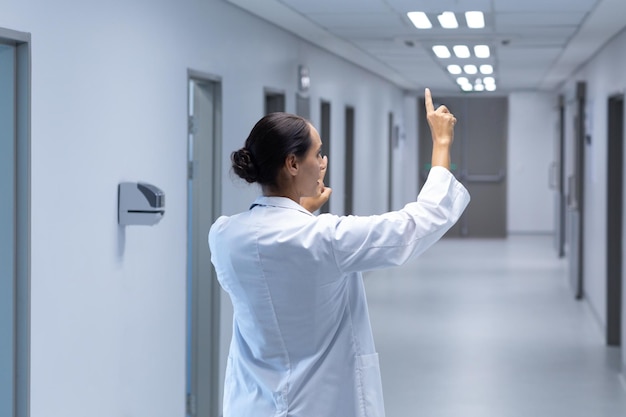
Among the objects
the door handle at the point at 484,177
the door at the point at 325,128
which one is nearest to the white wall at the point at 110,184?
the door at the point at 325,128

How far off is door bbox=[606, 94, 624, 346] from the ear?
6.25 meters

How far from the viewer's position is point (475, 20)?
21.5ft

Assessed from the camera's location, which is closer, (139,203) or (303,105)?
(139,203)

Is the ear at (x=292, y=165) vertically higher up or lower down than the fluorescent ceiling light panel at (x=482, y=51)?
lower down

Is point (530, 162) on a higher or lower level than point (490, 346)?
higher

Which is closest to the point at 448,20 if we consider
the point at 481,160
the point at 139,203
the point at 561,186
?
the point at 139,203

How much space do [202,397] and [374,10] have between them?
99.1 inches

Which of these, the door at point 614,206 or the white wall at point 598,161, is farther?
the door at point 614,206

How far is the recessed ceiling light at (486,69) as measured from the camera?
33.1ft

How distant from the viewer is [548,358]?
6.95 metres

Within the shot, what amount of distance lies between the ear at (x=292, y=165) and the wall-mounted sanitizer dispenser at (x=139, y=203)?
85.9 inches

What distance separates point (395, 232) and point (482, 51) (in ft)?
23.2

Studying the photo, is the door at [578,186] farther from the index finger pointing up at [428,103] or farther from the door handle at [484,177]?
the index finger pointing up at [428,103]

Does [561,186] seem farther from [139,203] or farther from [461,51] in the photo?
[139,203]
